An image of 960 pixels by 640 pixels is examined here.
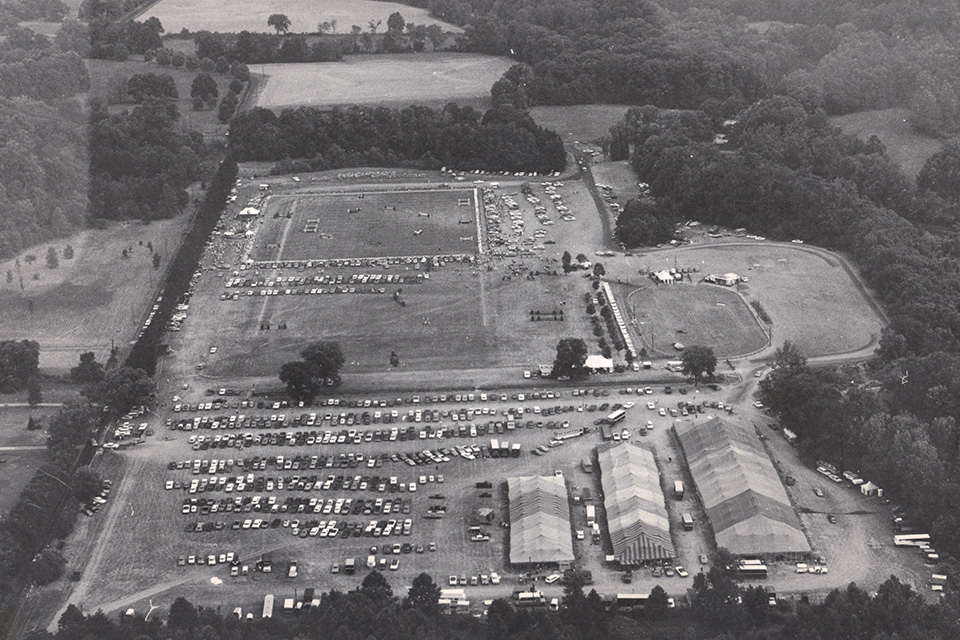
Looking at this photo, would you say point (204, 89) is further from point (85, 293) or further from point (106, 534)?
point (106, 534)

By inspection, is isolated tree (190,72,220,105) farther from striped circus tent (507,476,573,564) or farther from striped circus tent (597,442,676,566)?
striped circus tent (507,476,573,564)

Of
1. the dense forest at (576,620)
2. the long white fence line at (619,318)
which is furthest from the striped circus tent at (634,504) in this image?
the long white fence line at (619,318)

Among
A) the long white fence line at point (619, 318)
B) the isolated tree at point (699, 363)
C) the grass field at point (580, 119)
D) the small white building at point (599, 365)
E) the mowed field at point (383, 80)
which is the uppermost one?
the isolated tree at point (699, 363)

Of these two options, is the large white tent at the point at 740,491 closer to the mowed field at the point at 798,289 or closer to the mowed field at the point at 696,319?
the mowed field at the point at 696,319

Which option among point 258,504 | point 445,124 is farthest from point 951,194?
point 258,504

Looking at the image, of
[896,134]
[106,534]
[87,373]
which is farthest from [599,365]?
[896,134]
